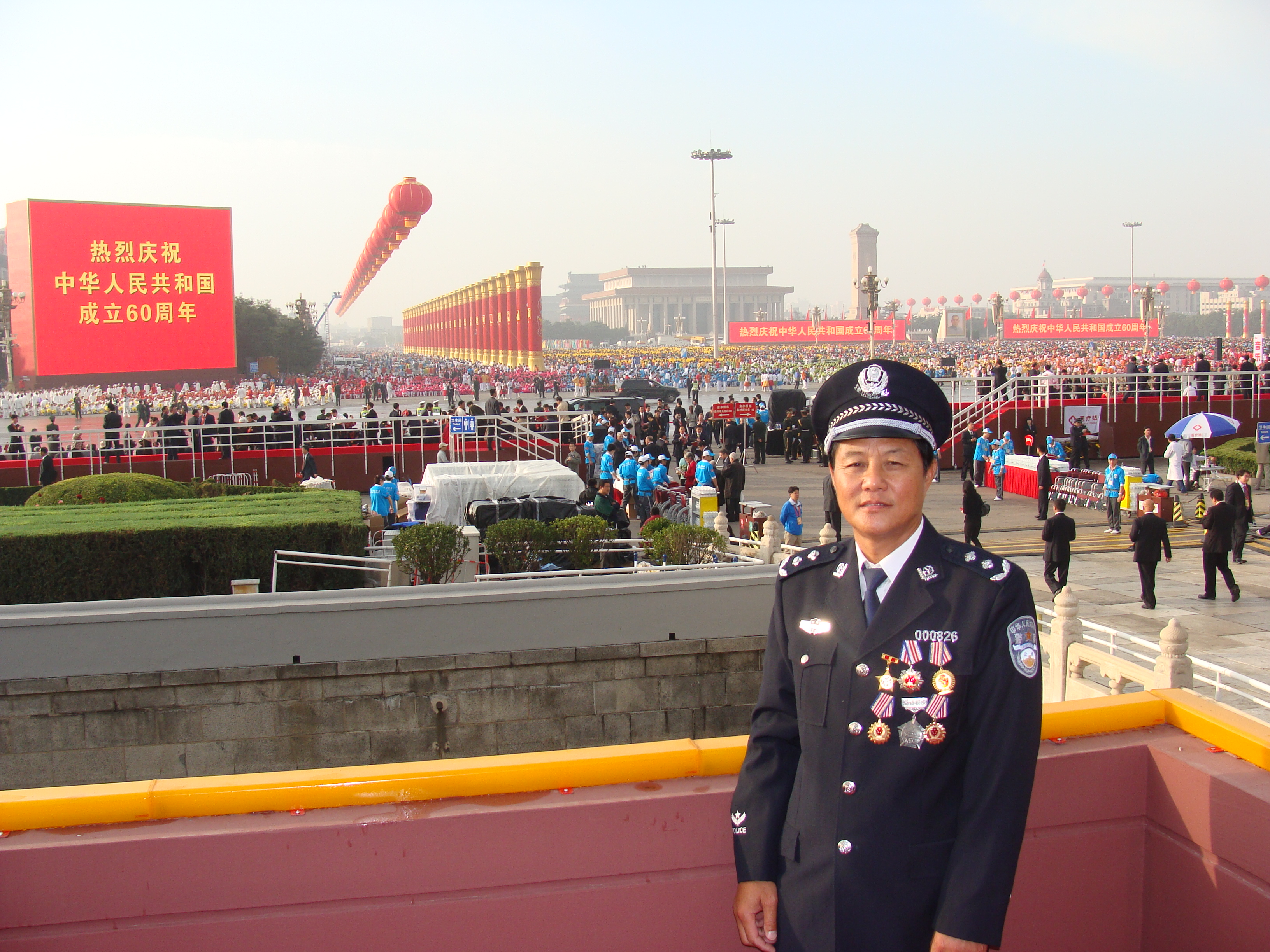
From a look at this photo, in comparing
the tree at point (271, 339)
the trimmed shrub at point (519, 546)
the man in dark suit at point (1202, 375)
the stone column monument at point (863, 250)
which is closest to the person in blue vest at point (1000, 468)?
the man in dark suit at point (1202, 375)

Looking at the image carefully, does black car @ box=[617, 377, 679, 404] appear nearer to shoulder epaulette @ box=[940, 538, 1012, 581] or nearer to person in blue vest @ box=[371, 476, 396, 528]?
person in blue vest @ box=[371, 476, 396, 528]

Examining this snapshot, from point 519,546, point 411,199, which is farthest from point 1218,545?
point 411,199

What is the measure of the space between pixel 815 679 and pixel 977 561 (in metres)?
0.40

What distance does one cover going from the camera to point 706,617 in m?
9.35

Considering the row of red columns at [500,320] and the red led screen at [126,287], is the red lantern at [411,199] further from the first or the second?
the row of red columns at [500,320]

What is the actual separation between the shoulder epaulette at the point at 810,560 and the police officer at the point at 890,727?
3cm

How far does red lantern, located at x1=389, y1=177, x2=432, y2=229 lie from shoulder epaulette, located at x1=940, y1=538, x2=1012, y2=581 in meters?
39.1

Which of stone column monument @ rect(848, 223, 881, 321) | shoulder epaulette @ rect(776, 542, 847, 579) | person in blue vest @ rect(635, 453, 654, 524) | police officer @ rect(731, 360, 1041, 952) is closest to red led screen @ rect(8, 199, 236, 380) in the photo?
person in blue vest @ rect(635, 453, 654, 524)

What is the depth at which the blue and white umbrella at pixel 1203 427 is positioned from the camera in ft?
66.1

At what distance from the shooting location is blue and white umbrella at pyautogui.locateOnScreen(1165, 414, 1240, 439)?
66.1ft

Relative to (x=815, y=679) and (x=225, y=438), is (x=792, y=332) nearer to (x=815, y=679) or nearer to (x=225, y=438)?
(x=225, y=438)

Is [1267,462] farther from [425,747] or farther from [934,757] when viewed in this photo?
[934,757]

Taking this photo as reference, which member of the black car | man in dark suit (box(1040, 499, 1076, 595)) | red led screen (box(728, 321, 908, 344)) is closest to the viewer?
man in dark suit (box(1040, 499, 1076, 595))

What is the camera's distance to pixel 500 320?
271 feet
